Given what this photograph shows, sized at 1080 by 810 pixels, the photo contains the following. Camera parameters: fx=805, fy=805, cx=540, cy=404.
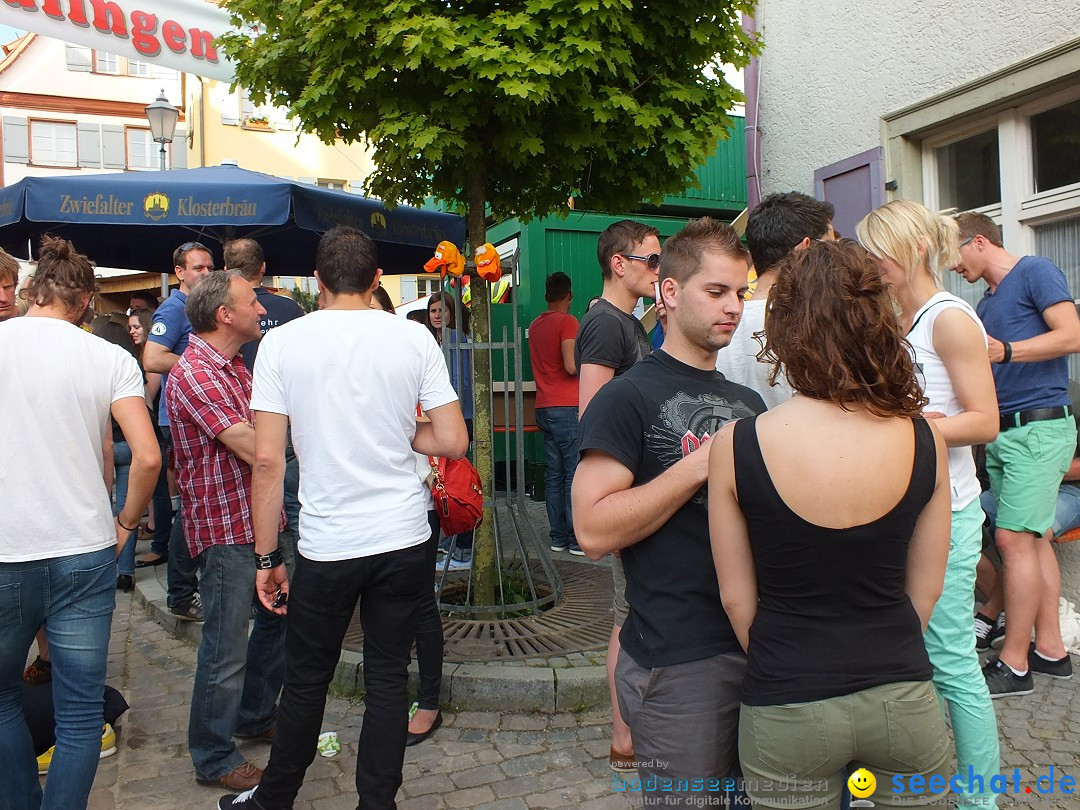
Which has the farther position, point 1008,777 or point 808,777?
point 1008,777

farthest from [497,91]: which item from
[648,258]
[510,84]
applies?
[648,258]

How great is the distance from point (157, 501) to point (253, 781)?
12.1 ft

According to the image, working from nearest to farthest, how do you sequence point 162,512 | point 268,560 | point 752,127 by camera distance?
point 268,560 → point 162,512 → point 752,127

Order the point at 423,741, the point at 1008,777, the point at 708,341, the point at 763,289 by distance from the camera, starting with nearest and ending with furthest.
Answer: the point at 708,341
the point at 763,289
the point at 1008,777
the point at 423,741

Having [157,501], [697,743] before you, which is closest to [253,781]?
[697,743]

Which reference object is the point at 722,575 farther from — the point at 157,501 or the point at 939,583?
the point at 157,501

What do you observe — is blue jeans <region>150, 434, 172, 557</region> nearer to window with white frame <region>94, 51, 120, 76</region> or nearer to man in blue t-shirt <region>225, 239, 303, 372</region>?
man in blue t-shirt <region>225, 239, 303, 372</region>

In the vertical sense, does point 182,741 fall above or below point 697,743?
below

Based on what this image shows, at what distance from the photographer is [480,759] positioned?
331 cm

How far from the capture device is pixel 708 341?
6.46 ft

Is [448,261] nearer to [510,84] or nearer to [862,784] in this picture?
[510,84]

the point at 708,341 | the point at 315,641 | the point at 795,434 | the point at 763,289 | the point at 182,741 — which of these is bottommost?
the point at 182,741

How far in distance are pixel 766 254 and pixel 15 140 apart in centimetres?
3445

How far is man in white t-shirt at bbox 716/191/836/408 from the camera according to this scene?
2.52m
